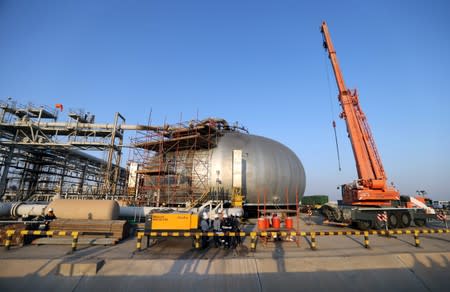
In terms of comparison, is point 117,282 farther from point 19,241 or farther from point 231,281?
point 19,241

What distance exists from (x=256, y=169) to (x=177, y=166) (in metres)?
8.07

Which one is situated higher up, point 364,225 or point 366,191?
point 366,191

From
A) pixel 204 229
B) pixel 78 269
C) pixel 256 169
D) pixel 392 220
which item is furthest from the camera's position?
pixel 256 169

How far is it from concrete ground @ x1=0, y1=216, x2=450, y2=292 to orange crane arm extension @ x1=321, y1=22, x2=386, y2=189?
815 centimetres

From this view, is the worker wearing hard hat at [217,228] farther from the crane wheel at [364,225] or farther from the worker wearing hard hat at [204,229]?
the crane wheel at [364,225]

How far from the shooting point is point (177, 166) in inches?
847

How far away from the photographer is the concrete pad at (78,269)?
6.59 metres

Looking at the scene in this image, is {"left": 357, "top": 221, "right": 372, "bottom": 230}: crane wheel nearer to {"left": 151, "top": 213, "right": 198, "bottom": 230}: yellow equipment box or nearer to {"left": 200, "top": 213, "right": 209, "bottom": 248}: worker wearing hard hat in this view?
{"left": 200, "top": 213, "right": 209, "bottom": 248}: worker wearing hard hat

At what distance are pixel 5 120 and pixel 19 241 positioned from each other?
29.2 m

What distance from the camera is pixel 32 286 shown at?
6.23 meters

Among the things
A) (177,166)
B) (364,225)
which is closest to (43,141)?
(177,166)

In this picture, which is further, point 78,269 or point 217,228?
point 217,228

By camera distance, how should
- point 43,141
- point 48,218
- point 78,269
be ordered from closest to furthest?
1. point 78,269
2. point 48,218
3. point 43,141

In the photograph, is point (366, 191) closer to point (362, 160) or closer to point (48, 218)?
point (362, 160)
